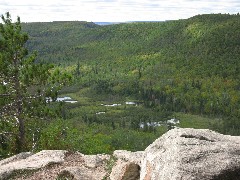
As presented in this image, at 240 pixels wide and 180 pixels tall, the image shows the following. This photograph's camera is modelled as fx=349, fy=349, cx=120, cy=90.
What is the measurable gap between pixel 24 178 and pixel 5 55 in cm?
1604

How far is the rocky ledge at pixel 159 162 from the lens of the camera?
1446cm

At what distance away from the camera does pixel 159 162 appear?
15.7m

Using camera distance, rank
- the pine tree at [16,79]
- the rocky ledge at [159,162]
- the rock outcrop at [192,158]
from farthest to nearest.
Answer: the pine tree at [16,79], the rocky ledge at [159,162], the rock outcrop at [192,158]

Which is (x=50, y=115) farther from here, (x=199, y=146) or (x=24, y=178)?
(x=199, y=146)

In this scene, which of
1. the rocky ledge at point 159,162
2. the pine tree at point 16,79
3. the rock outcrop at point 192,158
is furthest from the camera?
the pine tree at point 16,79

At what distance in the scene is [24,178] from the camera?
2206 cm

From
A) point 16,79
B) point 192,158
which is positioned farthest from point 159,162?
point 16,79

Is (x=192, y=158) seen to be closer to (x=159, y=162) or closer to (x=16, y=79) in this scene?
(x=159, y=162)

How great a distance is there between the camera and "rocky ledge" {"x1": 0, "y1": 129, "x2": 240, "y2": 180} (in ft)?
47.4

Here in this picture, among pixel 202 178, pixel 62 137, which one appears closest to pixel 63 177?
pixel 202 178

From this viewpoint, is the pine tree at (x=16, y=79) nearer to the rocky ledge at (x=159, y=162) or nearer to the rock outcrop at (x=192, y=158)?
the rocky ledge at (x=159, y=162)

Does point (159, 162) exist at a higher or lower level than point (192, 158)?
lower

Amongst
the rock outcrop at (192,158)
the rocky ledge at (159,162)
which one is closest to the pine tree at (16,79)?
the rocky ledge at (159,162)

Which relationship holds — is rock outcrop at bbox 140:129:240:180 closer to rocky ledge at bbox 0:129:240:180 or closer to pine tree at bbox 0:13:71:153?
rocky ledge at bbox 0:129:240:180
